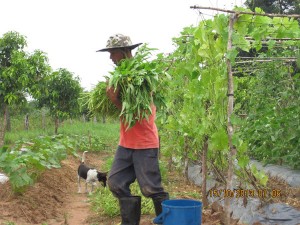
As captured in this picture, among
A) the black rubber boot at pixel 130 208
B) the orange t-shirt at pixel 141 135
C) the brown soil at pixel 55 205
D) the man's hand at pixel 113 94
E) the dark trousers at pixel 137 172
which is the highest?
the man's hand at pixel 113 94

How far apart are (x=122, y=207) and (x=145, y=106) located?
99 cm

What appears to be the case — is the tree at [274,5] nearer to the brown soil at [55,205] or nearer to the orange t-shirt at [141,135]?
the brown soil at [55,205]

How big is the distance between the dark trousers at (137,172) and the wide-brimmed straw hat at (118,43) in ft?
3.01

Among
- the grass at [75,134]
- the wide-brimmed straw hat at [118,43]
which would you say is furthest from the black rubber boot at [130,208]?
the grass at [75,134]

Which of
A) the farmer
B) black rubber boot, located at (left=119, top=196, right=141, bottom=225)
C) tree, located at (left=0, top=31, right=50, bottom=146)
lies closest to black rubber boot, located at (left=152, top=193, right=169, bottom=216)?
the farmer

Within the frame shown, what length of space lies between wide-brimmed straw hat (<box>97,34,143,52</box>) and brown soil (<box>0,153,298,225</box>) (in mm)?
1881

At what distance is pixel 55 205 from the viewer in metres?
5.70

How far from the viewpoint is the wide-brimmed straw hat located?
12.1ft

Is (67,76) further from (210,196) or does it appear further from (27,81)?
(210,196)

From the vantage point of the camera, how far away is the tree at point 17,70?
1012cm

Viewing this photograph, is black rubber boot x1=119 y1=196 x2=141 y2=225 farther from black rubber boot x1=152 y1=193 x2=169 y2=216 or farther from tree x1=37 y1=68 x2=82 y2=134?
tree x1=37 y1=68 x2=82 y2=134

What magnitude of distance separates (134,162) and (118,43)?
3.54 feet

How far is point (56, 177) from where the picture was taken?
715cm

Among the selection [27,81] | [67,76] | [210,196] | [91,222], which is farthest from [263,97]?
[67,76]
